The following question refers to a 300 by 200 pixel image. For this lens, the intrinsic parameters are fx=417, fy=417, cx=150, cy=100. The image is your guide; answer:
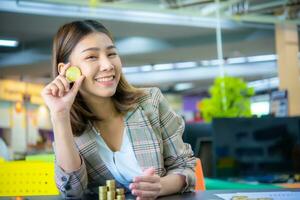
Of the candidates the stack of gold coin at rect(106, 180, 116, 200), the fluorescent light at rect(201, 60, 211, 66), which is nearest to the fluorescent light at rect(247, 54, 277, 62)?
the fluorescent light at rect(201, 60, 211, 66)

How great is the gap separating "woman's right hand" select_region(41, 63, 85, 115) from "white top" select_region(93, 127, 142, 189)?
0.73ft

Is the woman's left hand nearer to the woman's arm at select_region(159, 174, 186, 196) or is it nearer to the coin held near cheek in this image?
the woman's arm at select_region(159, 174, 186, 196)

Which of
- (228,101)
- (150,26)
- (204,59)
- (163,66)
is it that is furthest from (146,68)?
(228,101)

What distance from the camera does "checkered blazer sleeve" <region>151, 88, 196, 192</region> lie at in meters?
1.31

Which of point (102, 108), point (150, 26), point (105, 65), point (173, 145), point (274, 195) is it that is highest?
point (150, 26)

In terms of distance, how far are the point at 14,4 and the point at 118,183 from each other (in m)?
3.97

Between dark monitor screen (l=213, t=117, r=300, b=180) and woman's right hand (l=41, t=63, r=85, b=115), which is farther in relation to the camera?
dark monitor screen (l=213, t=117, r=300, b=180)

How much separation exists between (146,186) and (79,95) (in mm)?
501

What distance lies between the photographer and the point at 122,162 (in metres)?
1.29

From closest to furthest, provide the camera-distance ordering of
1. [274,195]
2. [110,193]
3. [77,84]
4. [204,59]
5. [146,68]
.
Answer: [110,193], [274,195], [77,84], [204,59], [146,68]

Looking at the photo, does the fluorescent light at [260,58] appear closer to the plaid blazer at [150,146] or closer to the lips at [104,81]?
the plaid blazer at [150,146]

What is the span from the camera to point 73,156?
1.15 m

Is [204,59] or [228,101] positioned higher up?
[204,59]

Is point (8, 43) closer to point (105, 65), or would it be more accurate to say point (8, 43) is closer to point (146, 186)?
point (105, 65)
